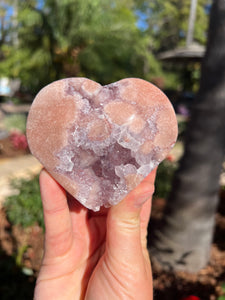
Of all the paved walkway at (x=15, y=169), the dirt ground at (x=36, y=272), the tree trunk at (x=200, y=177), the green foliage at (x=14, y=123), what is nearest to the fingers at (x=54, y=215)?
the dirt ground at (x=36, y=272)

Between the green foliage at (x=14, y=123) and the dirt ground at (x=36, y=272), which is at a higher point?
the dirt ground at (x=36, y=272)

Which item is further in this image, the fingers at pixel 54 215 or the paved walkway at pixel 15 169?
the paved walkway at pixel 15 169

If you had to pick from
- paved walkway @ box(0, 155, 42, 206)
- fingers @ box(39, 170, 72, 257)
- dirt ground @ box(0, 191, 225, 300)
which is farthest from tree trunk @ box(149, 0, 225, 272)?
paved walkway @ box(0, 155, 42, 206)

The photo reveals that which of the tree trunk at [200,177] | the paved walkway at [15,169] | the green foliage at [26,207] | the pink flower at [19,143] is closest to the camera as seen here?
the tree trunk at [200,177]

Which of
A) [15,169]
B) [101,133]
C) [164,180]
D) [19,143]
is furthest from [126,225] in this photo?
[19,143]

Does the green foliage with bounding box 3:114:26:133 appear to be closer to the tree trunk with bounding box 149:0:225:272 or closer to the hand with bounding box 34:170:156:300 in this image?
the tree trunk with bounding box 149:0:225:272

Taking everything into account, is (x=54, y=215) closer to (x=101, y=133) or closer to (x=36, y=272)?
(x=101, y=133)

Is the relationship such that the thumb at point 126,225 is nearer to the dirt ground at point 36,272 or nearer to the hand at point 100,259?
the hand at point 100,259

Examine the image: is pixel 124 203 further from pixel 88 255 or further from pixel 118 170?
pixel 88 255
